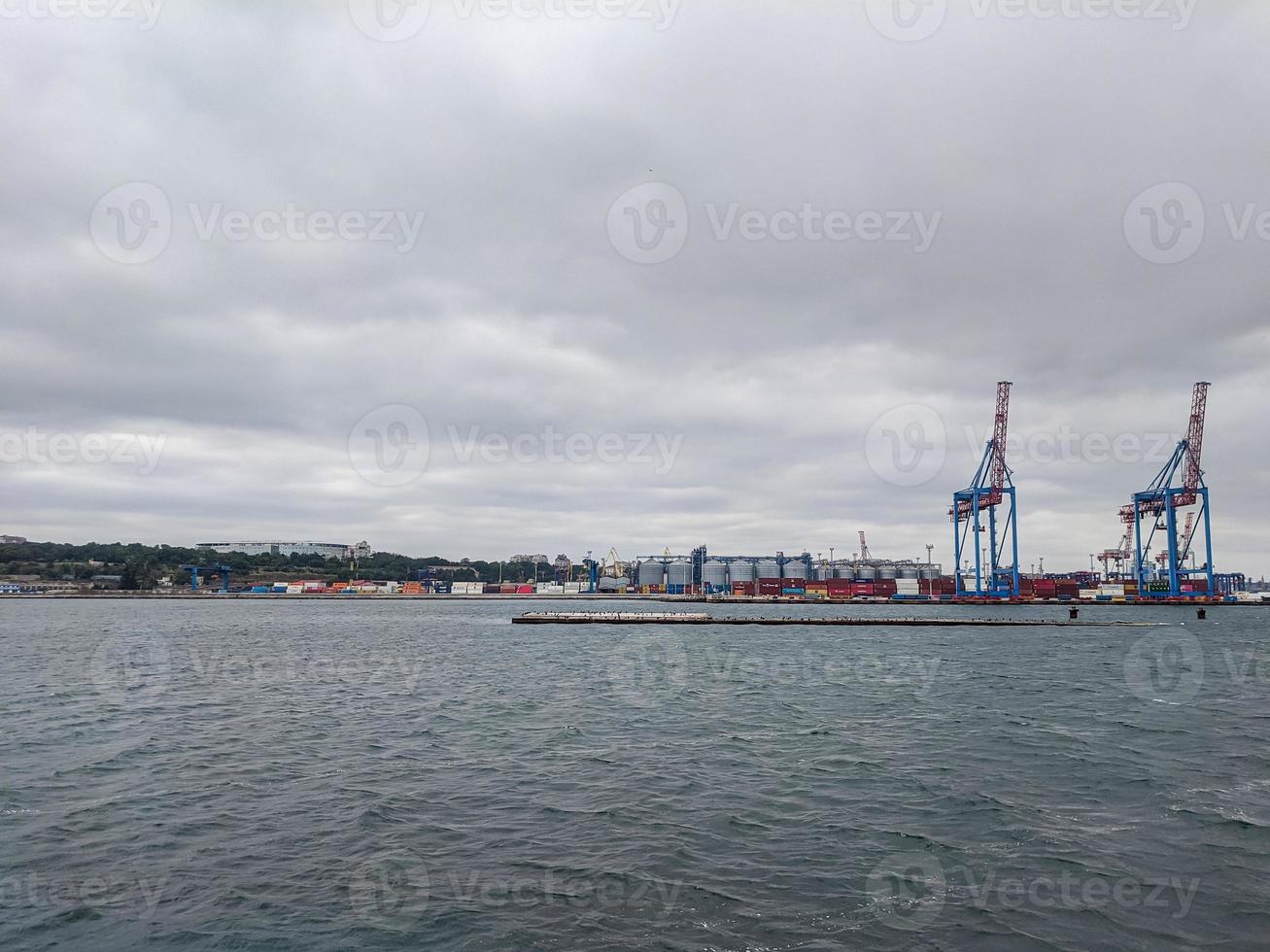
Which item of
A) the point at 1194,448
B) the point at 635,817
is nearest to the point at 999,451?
the point at 1194,448

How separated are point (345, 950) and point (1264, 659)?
2346 inches

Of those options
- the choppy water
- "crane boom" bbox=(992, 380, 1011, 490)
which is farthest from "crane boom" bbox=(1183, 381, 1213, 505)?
the choppy water

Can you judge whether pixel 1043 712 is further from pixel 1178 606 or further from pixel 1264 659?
pixel 1178 606

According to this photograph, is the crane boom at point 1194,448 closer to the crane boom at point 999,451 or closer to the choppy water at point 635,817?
the crane boom at point 999,451

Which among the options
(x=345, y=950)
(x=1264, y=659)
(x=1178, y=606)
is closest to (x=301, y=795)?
(x=345, y=950)

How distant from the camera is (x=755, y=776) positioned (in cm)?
1911

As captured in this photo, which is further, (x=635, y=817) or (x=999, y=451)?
(x=999, y=451)

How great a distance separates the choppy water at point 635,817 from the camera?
1097 cm

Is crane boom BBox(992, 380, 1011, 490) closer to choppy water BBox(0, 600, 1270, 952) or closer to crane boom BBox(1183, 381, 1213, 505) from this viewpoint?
crane boom BBox(1183, 381, 1213, 505)

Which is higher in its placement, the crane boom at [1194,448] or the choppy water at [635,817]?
the crane boom at [1194,448]

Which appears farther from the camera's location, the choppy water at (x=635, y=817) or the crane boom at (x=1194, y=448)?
the crane boom at (x=1194, y=448)

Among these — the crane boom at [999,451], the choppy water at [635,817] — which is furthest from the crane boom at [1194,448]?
the choppy water at [635,817]

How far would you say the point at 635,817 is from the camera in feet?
51.6

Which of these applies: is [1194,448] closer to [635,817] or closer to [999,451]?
[999,451]
